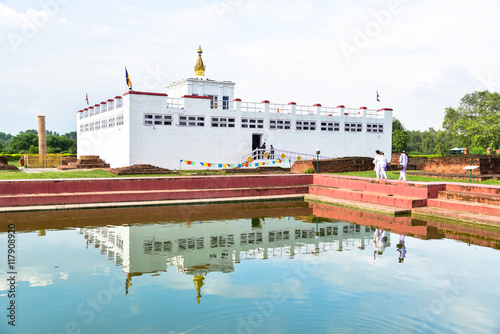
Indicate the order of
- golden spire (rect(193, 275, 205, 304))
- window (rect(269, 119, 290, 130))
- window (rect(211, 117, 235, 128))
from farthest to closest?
window (rect(269, 119, 290, 130))
window (rect(211, 117, 235, 128))
golden spire (rect(193, 275, 205, 304))

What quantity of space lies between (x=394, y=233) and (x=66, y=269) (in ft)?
26.9

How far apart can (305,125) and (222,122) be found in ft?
22.4

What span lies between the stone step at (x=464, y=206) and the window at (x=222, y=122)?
669 inches

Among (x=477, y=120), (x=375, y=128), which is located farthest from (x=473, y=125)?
(x=375, y=128)

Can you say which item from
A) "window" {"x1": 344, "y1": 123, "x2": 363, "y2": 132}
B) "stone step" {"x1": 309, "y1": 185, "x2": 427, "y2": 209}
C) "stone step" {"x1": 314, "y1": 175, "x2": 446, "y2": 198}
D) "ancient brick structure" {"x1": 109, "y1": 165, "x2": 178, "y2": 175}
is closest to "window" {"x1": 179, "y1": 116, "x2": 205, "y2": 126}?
"ancient brick structure" {"x1": 109, "y1": 165, "x2": 178, "y2": 175}

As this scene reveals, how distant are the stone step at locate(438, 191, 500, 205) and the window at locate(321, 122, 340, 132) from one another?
18433 mm

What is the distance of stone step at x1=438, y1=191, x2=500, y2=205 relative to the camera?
1307cm

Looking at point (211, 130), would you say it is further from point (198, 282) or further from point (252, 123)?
point (198, 282)

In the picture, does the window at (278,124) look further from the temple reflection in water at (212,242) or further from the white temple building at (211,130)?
the temple reflection in water at (212,242)

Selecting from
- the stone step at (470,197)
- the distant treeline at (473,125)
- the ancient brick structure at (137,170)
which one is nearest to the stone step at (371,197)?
the stone step at (470,197)

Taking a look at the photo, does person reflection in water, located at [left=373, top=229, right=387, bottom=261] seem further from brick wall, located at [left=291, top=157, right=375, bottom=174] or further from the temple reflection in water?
brick wall, located at [left=291, top=157, right=375, bottom=174]

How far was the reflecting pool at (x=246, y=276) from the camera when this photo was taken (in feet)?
19.6

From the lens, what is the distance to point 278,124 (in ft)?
102

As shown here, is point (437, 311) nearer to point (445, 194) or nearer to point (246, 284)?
point (246, 284)
